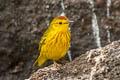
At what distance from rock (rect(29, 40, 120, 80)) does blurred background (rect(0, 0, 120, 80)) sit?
1971mm

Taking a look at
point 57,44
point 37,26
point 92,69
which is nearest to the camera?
point 92,69

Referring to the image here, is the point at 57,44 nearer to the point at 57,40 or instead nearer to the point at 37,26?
the point at 57,40

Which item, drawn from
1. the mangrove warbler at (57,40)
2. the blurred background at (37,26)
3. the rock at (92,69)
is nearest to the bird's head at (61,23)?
the mangrove warbler at (57,40)

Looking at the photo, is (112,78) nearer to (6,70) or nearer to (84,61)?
(84,61)

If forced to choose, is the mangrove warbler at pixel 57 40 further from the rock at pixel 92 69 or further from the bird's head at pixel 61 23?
the rock at pixel 92 69

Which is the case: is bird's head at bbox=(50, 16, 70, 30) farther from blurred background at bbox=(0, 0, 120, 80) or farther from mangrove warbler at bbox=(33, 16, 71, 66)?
blurred background at bbox=(0, 0, 120, 80)

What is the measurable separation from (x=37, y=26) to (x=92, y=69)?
2436 mm

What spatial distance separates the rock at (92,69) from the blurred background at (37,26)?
197 centimetres

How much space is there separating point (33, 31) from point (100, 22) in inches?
49.9

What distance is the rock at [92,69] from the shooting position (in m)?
3.13

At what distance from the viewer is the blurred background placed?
547 centimetres

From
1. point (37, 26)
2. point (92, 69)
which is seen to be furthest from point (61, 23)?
point (92, 69)

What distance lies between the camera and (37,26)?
5539mm

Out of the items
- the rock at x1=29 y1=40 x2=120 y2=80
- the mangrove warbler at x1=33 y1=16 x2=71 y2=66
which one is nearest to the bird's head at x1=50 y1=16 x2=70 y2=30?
the mangrove warbler at x1=33 y1=16 x2=71 y2=66
